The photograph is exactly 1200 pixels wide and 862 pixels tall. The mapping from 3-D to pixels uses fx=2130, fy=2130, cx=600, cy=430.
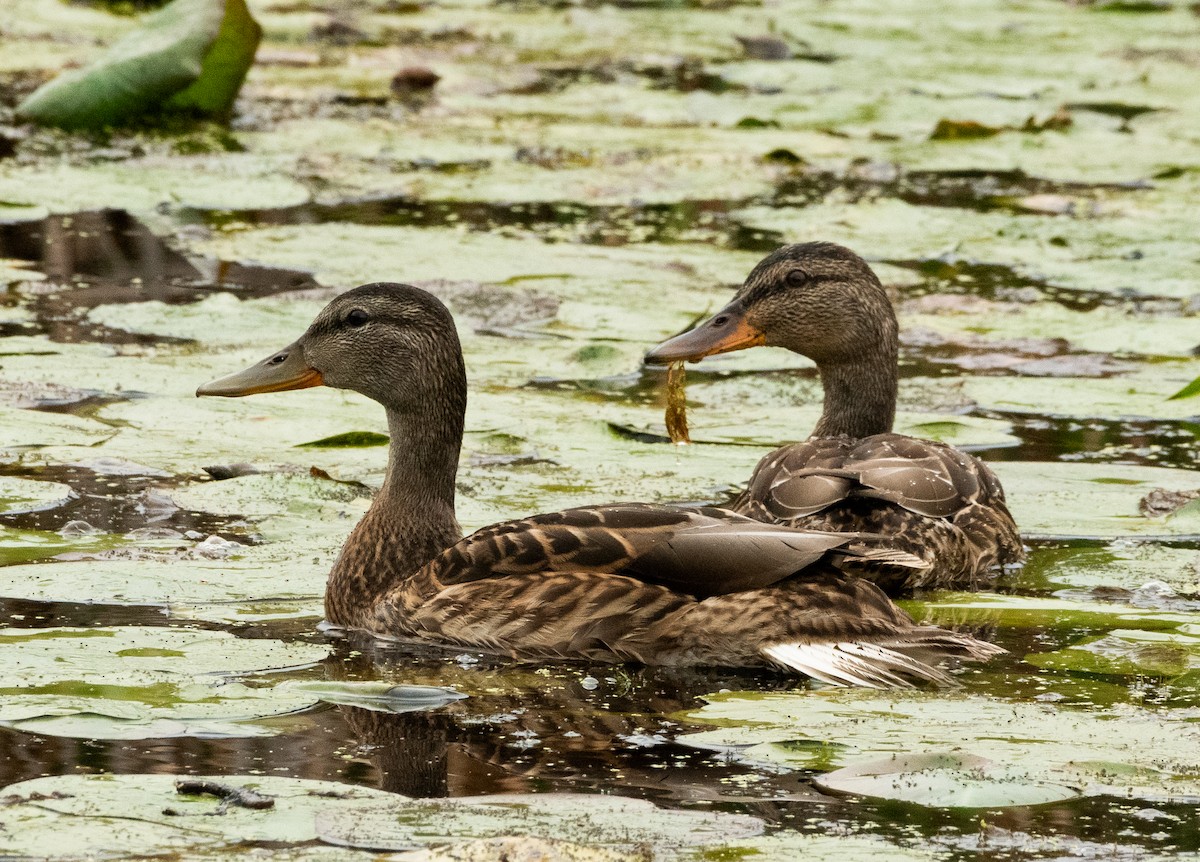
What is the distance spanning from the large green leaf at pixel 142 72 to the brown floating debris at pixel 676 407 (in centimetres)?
556

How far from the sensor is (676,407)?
21.9ft

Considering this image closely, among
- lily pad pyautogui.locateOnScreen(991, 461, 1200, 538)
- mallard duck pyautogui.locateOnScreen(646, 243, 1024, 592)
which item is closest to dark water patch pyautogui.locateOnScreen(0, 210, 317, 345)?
mallard duck pyautogui.locateOnScreen(646, 243, 1024, 592)

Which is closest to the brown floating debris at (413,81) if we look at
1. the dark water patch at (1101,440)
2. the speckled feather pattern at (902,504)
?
the dark water patch at (1101,440)

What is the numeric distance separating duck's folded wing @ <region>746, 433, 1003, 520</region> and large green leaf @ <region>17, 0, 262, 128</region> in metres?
6.18

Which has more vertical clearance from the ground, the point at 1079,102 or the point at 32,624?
the point at 1079,102

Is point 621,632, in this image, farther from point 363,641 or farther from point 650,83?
point 650,83

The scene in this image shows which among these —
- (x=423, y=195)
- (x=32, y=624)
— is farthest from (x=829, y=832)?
(x=423, y=195)

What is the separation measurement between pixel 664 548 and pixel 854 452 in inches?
47.7

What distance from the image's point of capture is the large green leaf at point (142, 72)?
37.3 ft

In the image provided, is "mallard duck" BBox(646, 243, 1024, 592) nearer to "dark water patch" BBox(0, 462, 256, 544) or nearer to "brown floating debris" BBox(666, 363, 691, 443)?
"brown floating debris" BBox(666, 363, 691, 443)

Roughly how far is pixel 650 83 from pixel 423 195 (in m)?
4.30

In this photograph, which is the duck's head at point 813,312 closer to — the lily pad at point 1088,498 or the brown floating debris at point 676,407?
the brown floating debris at point 676,407

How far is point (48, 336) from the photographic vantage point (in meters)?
7.84

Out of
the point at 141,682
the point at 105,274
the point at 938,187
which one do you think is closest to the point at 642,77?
the point at 938,187
